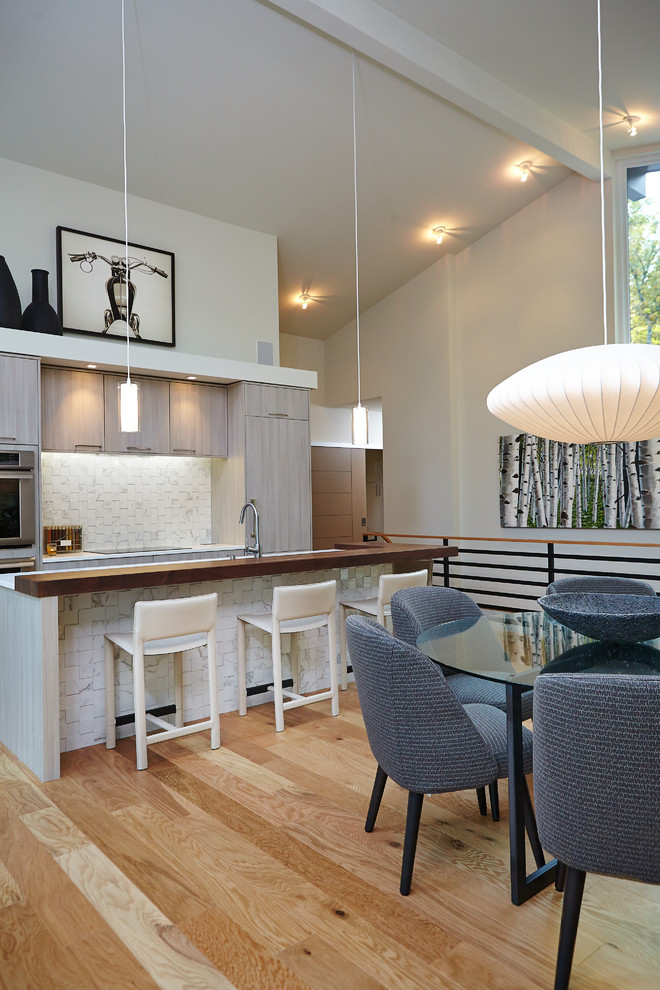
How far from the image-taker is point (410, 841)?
2.05 meters

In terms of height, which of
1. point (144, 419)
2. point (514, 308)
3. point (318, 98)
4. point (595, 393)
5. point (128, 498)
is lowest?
point (128, 498)

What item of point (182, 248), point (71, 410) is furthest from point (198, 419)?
point (182, 248)

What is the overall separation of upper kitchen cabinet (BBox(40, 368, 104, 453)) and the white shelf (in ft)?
0.37

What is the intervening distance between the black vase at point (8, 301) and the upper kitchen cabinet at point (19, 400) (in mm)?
241

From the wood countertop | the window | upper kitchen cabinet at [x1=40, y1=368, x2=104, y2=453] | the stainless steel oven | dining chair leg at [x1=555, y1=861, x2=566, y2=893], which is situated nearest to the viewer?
dining chair leg at [x1=555, y1=861, x2=566, y2=893]

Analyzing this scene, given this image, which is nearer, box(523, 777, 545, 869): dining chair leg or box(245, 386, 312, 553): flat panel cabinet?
box(523, 777, 545, 869): dining chair leg

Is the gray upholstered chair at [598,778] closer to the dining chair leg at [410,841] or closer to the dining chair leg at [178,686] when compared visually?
the dining chair leg at [410,841]

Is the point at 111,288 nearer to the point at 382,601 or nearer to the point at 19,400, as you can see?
the point at 19,400

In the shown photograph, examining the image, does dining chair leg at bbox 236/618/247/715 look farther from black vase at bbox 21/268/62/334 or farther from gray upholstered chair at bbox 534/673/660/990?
black vase at bbox 21/268/62/334

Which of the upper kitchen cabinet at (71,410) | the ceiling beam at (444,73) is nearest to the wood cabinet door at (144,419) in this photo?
the upper kitchen cabinet at (71,410)

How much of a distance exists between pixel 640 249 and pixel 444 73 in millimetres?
2667

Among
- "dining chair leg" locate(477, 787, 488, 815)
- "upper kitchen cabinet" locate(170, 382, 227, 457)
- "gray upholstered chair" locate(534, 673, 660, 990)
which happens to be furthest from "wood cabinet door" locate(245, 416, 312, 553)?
"gray upholstered chair" locate(534, 673, 660, 990)

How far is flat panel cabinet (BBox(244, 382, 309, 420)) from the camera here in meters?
5.69

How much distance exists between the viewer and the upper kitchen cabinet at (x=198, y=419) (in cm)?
548
